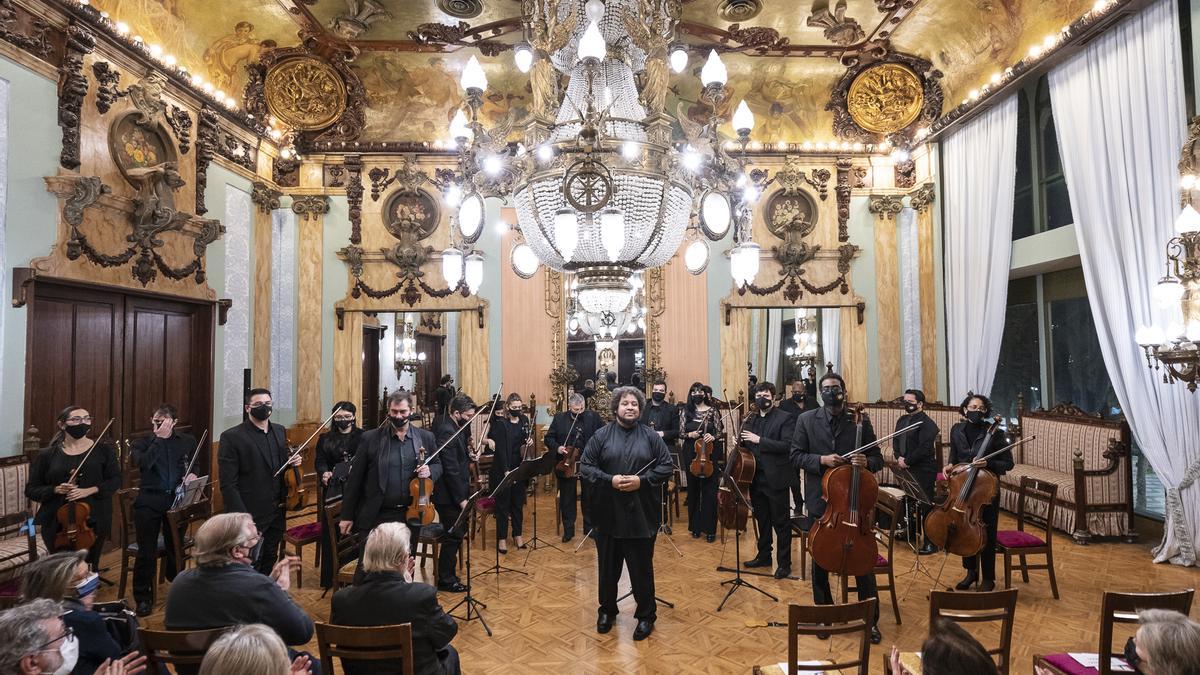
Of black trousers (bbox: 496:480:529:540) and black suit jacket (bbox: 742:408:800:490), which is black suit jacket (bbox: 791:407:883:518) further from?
black trousers (bbox: 496:480:529:540)

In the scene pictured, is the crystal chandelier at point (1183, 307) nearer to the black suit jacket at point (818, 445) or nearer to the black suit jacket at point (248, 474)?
the black suit jacket at point (818, 445)

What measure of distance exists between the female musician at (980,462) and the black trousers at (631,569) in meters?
2.56

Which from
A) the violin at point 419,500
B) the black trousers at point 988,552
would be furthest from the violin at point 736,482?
the violin at point 419,500

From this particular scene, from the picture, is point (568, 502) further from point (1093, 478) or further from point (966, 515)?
point (1093, 478)

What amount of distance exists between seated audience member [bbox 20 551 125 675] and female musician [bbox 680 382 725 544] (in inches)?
208

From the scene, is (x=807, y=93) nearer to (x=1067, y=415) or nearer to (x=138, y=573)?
(x=1067, y=415)

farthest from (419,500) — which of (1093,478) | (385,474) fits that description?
(1093,478)

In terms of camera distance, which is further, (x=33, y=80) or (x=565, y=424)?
(x=565, y=424)

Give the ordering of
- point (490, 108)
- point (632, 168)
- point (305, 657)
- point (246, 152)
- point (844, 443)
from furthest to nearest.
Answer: point (490, 108)
point (246, 152)
point (844, 443)
point (632, 168)
point (305, 657)

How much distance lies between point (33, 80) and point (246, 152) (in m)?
3.49

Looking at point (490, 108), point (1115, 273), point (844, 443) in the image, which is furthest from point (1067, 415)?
point (490, 108)

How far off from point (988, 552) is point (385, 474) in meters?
4.82

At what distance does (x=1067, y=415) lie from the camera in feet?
25.5

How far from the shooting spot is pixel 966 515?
470 cm
